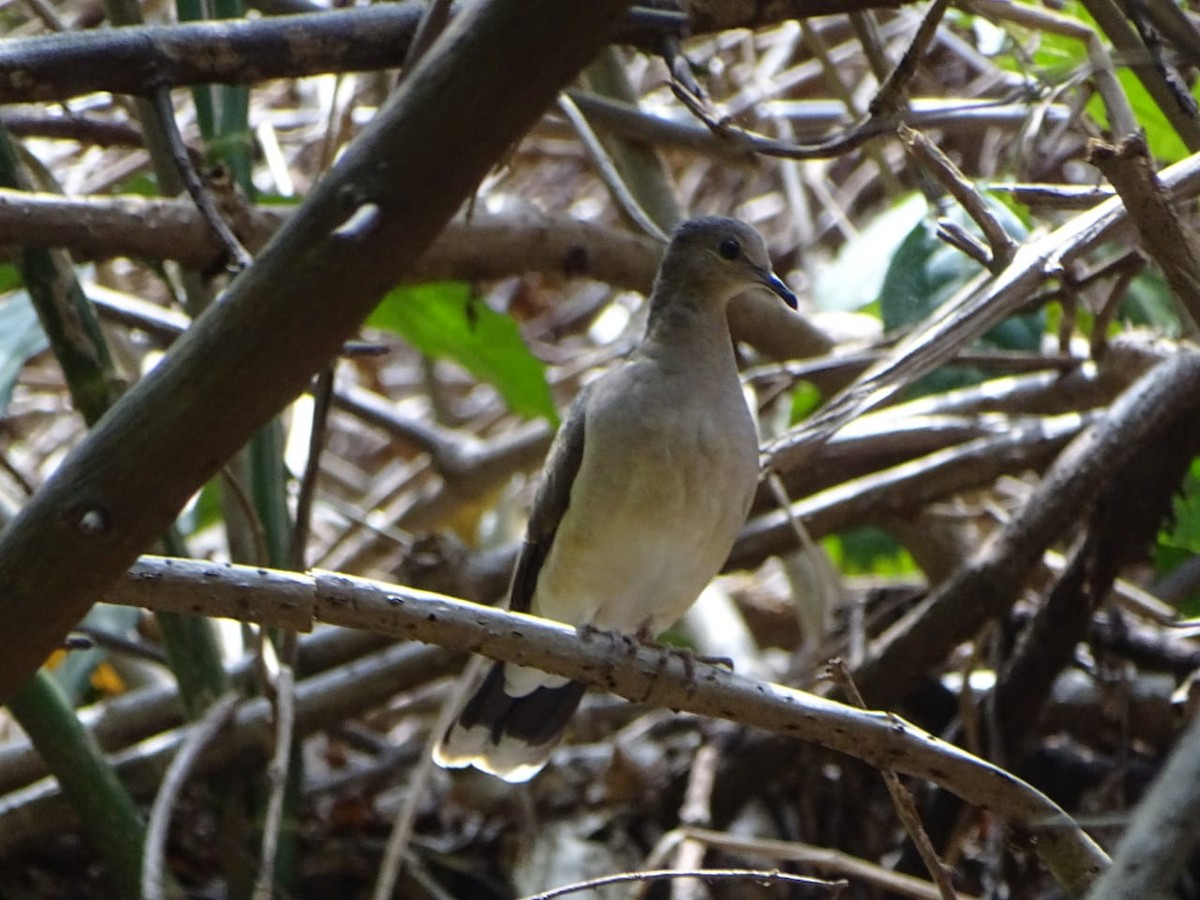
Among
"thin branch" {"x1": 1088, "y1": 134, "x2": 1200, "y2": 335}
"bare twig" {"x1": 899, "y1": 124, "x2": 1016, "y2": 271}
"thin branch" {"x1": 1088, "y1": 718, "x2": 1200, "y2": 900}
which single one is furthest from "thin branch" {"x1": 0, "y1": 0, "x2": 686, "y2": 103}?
"thin branch" {"x1": 1088, "y1": 718, "x2": 1200, "y2": 900}

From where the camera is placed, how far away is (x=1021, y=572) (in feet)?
12.5

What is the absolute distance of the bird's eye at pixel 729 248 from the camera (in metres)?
3.94

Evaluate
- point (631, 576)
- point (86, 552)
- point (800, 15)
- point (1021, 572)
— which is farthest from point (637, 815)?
point (86, 552)

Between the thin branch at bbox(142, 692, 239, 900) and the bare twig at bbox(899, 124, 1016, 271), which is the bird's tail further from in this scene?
the bare twig at bbox(899, 124, 1016, 271)

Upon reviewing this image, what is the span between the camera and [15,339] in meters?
3.82

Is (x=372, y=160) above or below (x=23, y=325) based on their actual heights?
below

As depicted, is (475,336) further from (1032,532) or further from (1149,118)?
(1149,118)

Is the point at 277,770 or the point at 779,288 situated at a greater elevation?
the point at 779,288

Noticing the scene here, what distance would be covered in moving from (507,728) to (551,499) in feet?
2.02

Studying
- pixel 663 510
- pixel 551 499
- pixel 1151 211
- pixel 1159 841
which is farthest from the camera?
pixel 551 499

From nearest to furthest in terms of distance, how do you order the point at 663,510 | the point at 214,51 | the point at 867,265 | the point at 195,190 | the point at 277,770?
the point at 195,190, the point at 214,51, the point at 277,770, the point at 663,510, the point at 867,265

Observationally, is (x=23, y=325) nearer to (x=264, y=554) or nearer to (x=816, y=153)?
(x=264, y=554)

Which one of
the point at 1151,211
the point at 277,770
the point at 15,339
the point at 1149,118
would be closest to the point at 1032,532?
the point at 1149,118

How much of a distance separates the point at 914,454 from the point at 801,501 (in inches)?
14.3
